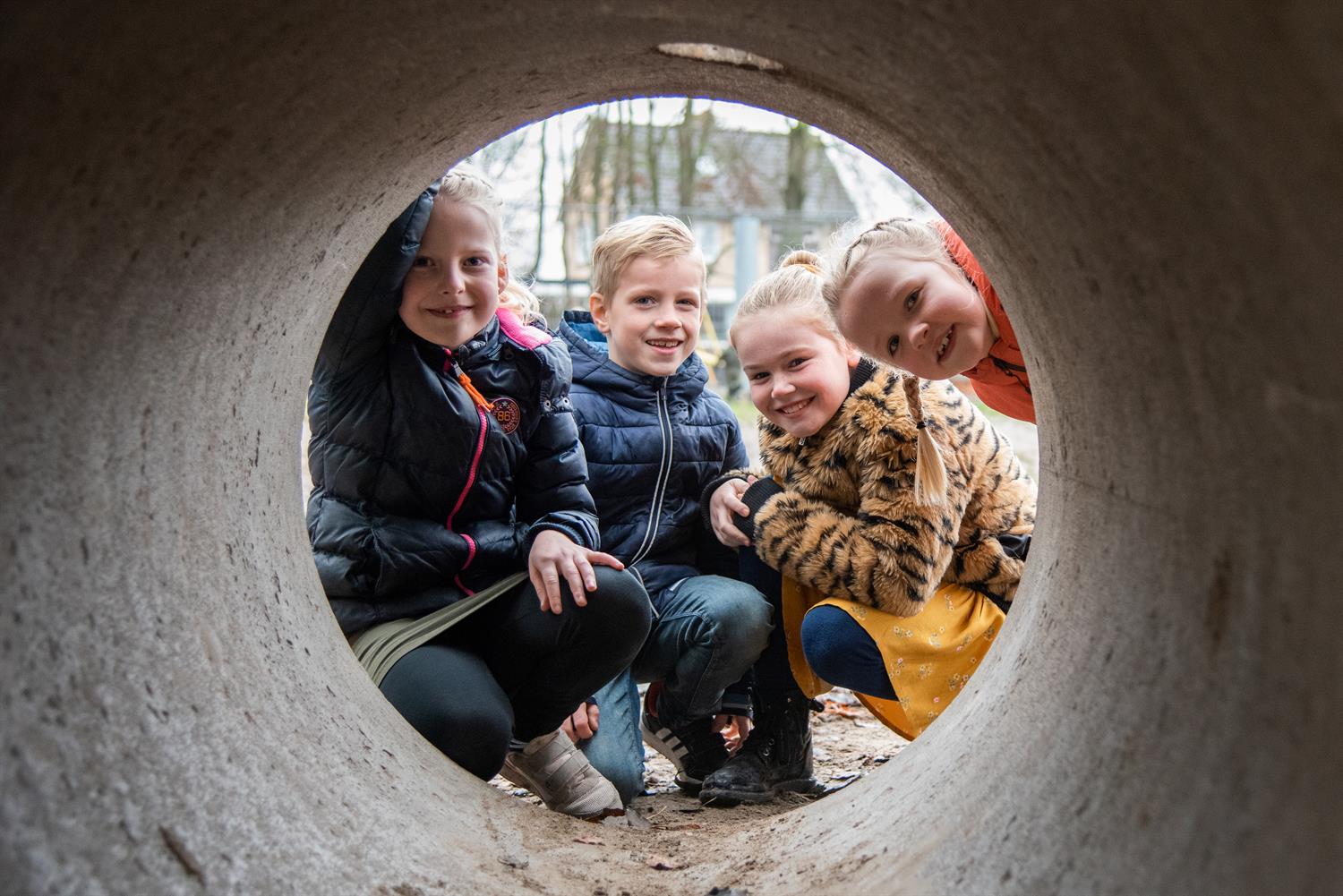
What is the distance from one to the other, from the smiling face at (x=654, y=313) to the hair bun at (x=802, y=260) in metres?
0.29

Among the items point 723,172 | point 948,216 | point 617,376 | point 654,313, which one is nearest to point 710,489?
point 617,376

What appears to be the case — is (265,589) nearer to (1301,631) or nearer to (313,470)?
(313,470)

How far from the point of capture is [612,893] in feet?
6.93

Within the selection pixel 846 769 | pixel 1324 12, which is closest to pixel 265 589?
pixel 1324 12

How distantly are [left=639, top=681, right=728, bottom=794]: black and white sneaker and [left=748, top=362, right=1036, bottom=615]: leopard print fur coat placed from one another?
1.99 feet

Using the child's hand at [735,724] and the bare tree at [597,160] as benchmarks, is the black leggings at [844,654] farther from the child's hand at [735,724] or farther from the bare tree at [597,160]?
the bare tree at [597,160]

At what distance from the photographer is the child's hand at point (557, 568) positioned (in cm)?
282

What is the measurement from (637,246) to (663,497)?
790mm

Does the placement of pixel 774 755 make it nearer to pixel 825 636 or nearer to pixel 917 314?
pixel 825 636

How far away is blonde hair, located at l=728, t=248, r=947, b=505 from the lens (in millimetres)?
3086

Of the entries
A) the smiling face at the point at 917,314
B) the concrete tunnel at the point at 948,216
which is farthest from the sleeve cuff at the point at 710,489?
the concrete tunnel at the point at 948,216

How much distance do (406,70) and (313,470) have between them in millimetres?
1325

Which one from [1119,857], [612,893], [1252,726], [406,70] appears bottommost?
[612,893]

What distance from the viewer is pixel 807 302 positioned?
331cm
